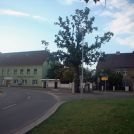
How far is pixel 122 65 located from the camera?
86000 millimetres

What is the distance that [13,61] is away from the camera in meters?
103

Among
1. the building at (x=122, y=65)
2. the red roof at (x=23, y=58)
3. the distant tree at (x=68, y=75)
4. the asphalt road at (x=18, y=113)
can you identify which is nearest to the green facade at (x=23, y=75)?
the red roof at (x=23, y=58)

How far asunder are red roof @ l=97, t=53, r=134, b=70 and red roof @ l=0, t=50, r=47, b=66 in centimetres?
1853

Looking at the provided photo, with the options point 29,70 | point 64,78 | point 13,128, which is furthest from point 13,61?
point 13,128

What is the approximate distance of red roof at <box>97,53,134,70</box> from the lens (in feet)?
282

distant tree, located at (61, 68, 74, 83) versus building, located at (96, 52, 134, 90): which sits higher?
building, located at (96, 52, 134, 90)

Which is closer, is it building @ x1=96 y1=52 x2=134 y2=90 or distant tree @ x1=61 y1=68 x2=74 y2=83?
building @ x1=96 y1=52 x2=134 y2=90

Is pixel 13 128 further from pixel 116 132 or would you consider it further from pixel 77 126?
pixel 116 132

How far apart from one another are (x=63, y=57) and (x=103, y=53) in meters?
7.68

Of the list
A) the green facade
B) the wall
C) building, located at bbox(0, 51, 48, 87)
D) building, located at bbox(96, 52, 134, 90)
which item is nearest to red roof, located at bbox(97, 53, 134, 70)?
building, located at bbox(96, 52, 134, 90)

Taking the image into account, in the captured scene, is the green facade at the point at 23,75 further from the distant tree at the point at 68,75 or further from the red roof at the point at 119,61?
the red roof at the point at 119,61

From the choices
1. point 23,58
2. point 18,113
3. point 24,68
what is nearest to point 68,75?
point 24,68

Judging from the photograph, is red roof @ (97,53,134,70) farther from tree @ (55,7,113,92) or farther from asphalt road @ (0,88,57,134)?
asphalt road @ (0,88,57,134)

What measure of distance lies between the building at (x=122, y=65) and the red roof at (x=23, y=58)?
18.5m
